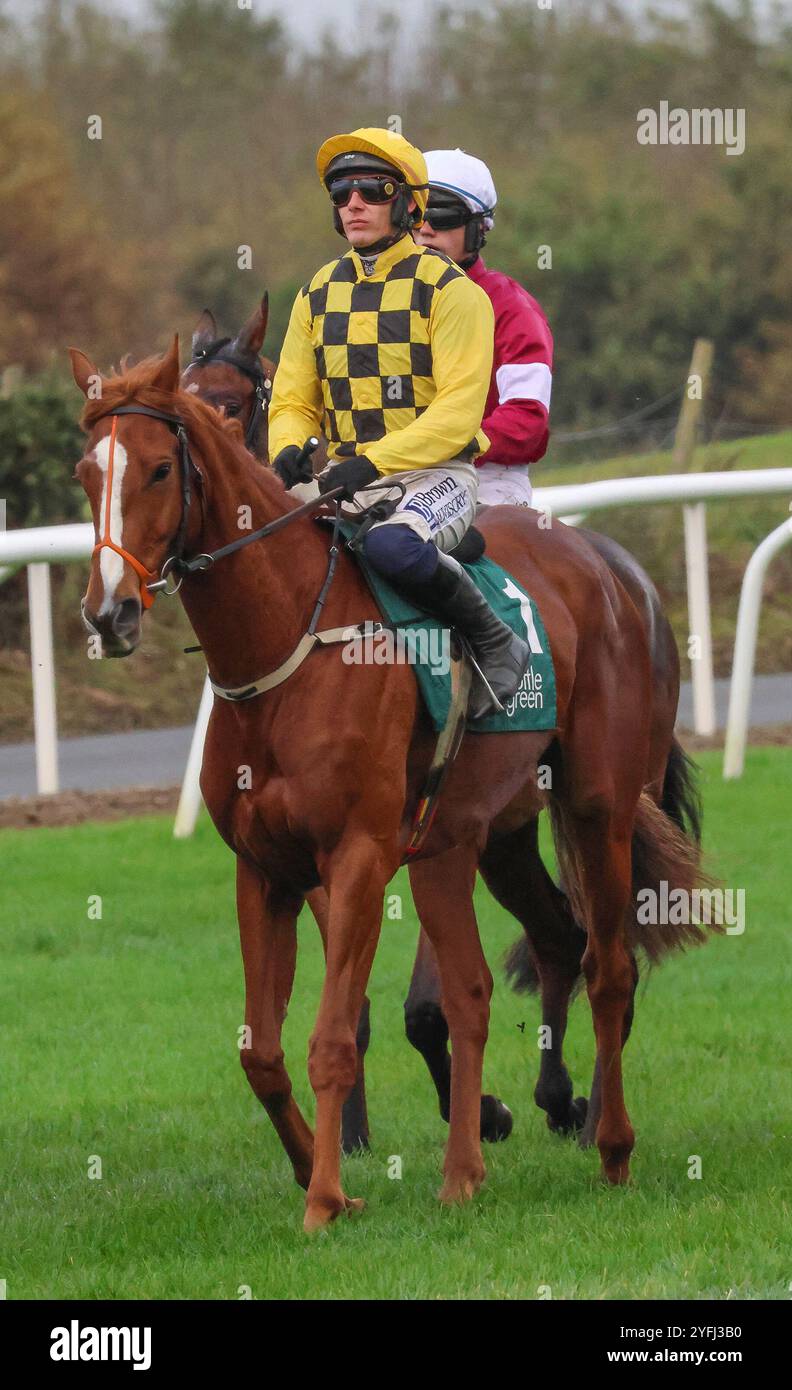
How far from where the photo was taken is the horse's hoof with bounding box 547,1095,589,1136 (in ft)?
Answer: 18.7

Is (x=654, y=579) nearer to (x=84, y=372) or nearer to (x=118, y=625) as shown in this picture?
(x=84, y=372)

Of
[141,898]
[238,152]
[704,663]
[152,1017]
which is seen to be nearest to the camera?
[152,1017]

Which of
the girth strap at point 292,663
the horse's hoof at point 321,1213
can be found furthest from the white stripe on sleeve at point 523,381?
the horse's hoof at point 321,1213

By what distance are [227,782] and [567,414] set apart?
2295 cm

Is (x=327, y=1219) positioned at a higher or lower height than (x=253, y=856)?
lower

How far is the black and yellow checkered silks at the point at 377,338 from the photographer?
477 cm

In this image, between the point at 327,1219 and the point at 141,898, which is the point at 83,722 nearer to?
the point at 141,898

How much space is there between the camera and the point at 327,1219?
437cm

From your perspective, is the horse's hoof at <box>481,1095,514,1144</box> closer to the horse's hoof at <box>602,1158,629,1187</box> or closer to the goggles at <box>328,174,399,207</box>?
the horse's hoof at <box>602,1158,629,1187</box>

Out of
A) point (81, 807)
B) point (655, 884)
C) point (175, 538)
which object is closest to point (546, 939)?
point (655, 884)

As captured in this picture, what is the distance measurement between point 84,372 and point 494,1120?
241 cm
